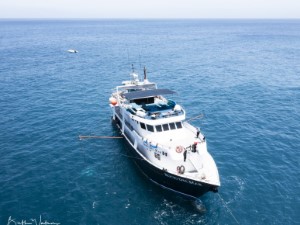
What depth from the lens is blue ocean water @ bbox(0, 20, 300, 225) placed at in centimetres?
3206

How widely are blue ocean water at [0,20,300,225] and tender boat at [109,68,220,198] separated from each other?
242 centimetres

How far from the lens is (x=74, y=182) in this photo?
122ft

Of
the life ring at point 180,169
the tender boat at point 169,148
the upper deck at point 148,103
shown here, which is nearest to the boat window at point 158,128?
the tender boat at point 169,148

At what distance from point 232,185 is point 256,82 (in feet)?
172

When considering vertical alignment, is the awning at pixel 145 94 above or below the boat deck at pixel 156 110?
above

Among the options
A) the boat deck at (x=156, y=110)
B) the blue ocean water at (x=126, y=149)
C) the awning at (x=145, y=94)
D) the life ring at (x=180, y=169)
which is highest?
the awning at (x=145, y=94)

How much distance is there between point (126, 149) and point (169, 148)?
43.8 ft

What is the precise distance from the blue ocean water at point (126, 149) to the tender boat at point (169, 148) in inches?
95.2

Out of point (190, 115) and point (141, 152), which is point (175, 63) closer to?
point (190, 115)

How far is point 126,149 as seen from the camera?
45781 mm

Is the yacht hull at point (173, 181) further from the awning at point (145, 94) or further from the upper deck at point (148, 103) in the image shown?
the awning at point (145, 94)

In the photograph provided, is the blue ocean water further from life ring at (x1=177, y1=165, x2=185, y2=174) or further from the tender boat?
life ring at (x1=177, y1=165, x2=185, y2=174)

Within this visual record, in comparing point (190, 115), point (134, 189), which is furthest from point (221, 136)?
point (134, 189)

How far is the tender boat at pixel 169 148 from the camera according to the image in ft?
107
